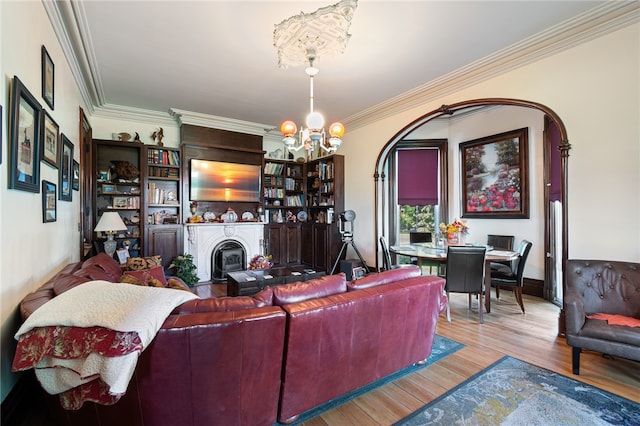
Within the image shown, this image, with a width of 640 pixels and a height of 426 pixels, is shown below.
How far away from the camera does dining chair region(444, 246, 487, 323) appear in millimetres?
3234

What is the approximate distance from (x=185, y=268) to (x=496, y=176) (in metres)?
5.54

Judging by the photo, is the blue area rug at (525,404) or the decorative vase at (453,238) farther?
the decorative vase at (453,238)

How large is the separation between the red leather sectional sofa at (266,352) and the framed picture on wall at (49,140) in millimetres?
924

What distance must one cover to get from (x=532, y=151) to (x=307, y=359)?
4.79 meters

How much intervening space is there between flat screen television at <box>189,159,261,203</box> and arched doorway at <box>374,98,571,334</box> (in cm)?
254

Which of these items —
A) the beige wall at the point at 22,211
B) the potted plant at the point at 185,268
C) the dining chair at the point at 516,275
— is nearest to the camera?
the beige wall at the point at 22,211

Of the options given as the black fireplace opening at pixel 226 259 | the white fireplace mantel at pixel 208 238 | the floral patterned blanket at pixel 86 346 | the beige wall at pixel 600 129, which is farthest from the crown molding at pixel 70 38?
the beige wall at pixel 600 129

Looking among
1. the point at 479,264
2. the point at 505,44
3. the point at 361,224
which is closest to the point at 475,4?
the point at 505,44

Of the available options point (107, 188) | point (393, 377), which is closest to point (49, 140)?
point (107, 188)

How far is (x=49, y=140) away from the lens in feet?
7.14

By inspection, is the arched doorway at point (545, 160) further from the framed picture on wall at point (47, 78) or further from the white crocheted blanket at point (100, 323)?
the framed picture on wall at point (47, 78)

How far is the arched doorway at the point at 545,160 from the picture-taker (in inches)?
116

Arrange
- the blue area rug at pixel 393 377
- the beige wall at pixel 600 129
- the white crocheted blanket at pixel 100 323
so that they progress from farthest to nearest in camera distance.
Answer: the beige wall at pixel 600 129
the blue area rug at pixel 393 377
the white crocheted blanket at pixel 100 323

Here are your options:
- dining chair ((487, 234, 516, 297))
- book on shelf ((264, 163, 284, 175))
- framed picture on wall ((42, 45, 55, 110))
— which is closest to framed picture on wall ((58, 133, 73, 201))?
framed picture on wall ((42, 45, 55, 110))
